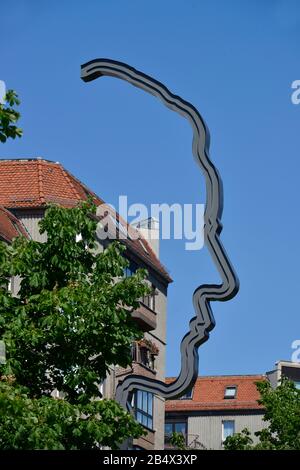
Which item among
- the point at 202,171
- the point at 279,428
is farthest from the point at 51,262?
the point at 279,428

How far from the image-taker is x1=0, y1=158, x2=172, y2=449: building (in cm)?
4438

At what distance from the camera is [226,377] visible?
7100cm

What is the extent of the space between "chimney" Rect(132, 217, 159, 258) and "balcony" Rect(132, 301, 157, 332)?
404 cm

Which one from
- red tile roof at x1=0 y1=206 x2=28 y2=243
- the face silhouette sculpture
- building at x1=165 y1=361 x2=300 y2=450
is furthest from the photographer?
building at x1=165 y1=361 x2=300 y2=450

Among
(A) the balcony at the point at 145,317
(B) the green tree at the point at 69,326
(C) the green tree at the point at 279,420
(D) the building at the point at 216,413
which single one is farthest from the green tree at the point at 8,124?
(D) the building at the point at 216,413

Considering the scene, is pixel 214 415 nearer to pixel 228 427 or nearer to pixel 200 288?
pixel 228 427

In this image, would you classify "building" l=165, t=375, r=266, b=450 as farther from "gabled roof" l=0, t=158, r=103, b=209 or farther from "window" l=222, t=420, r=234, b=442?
"gabled roof" l=0, t=158, r=103, b=209

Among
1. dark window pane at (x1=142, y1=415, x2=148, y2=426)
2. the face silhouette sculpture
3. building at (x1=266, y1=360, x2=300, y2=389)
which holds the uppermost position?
building at (x1=266, y1=360, x2=300, y2=389)

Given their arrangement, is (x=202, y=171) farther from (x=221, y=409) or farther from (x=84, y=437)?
(x=221, y=409)

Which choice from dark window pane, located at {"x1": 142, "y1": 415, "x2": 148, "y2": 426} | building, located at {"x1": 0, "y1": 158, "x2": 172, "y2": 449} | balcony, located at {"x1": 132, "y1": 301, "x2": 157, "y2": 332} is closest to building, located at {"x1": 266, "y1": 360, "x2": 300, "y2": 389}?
building, located at {"x1": 0, "y1": 158, "x2": 172, "y2": 449}

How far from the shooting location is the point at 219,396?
227 ft

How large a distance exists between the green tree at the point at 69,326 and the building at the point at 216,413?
46987mm
